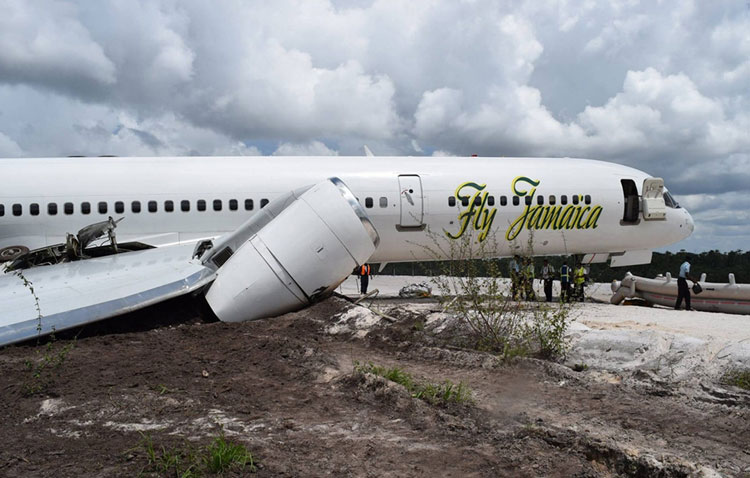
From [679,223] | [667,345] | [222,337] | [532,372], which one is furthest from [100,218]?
[679,223]

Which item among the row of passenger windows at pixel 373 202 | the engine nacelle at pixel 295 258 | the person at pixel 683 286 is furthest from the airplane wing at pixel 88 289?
the person at pixel 683 286

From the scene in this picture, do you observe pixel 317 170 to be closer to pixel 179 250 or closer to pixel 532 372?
pixel 179 250

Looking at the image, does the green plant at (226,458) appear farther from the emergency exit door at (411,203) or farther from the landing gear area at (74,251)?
the emergency exit door at (411,203)

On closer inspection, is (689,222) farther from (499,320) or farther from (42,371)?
(42,371)

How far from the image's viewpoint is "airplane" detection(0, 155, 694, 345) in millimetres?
10461

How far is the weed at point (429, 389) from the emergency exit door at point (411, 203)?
949cm

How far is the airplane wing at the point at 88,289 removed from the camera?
8898 mm

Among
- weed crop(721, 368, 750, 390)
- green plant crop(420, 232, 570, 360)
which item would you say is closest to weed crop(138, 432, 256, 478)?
green plant crop(420, 232, 570, 360)

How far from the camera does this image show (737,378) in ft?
21.0

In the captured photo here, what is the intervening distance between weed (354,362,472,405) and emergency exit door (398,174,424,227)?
9.49 metres

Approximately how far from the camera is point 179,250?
1297 cm

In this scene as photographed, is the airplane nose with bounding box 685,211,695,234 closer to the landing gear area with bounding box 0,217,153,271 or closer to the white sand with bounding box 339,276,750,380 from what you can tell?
the white sand with bounding box 339,276,750,380

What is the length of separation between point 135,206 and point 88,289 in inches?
218

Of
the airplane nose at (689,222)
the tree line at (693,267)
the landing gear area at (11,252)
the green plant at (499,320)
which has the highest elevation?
the airplane nose at (689,222)
